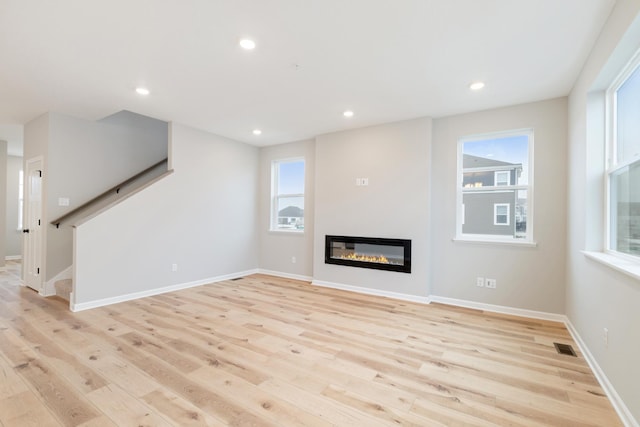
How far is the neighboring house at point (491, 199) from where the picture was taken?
3.80 meters

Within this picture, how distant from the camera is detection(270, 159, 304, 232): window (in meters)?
5.87

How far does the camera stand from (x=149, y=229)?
441 cm

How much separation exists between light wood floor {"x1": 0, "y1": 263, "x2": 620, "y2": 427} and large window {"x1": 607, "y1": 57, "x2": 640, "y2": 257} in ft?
3.69

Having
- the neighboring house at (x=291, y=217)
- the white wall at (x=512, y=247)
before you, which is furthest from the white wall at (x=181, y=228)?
the white wall at (x=512, y=247)

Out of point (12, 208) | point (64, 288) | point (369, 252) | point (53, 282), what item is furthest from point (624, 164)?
point (12, 208)

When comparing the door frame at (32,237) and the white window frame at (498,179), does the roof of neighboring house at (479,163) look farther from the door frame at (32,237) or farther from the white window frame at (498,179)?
the door frame at (32,237)

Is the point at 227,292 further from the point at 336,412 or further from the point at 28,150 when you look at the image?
the point at 28,150

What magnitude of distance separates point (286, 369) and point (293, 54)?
2683 millimetres

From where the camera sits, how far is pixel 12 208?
24.0 ft

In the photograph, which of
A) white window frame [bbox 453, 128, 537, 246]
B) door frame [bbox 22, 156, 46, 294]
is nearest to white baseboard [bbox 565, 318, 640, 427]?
white window frame [bbox 453, 128, 537, 246]

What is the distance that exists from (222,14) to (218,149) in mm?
3472

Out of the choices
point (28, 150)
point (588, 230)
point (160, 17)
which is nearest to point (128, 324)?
point (160, 17)

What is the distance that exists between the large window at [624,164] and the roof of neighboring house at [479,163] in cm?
137

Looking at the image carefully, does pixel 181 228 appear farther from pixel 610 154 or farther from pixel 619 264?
pixel 610 154
